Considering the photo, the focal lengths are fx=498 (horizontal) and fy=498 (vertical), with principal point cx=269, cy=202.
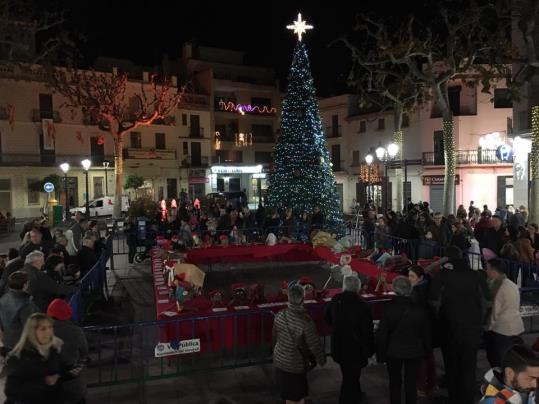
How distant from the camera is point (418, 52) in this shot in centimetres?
1944

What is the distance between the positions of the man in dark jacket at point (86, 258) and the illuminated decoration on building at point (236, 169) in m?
39.2


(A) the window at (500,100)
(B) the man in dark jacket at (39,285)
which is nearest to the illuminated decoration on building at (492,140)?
(A) the window at (500,100)

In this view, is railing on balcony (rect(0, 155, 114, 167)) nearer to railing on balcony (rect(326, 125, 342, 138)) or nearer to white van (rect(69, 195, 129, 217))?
white van (rect(69, 195, 129, 217))

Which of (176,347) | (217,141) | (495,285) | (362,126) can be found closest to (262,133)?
(217,141)

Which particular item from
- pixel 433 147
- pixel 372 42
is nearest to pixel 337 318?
pixel 372 42

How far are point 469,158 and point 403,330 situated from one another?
32.2 meters

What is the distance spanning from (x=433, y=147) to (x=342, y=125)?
9641mm

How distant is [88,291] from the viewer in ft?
29.4

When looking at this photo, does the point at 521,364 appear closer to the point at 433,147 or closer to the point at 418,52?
the point at 418,52

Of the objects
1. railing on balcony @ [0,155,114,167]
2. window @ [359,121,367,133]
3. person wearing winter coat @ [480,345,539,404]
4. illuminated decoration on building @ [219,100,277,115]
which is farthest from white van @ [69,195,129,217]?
person wearing winter coat @ [480,345,539,404]

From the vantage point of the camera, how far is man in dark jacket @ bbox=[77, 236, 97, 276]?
366 inches

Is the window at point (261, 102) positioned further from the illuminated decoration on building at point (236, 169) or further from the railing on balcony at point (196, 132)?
the railing on balcony at point (196, 132)

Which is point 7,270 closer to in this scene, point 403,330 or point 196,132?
point 403,330

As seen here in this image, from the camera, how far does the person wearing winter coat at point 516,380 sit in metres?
3.04
